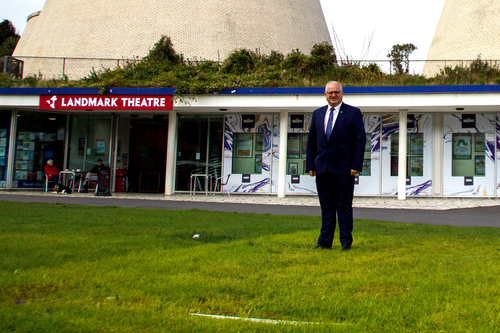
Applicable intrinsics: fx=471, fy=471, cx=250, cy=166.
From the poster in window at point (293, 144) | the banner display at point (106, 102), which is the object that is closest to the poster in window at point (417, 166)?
the poster in window at point (293, 144)

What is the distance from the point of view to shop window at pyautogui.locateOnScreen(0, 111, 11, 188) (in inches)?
729

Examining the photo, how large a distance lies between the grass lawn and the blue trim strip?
10177 mm

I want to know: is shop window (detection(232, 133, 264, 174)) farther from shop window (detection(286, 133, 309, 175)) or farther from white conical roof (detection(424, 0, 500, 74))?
white conical roof (detection(424, 0, 500, 74))

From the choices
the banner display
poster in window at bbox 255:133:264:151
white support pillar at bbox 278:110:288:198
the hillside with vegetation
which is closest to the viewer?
the banner display

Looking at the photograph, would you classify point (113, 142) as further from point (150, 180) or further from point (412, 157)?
point (412, 157)

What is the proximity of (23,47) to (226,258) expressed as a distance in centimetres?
3319

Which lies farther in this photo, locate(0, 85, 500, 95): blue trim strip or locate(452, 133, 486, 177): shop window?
locate(452, 133, 486, 177): shop window

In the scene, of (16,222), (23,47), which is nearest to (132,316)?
(16,222)

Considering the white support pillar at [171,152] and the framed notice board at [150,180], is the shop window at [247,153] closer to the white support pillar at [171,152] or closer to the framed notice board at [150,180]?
the white support pillar at [171,152]

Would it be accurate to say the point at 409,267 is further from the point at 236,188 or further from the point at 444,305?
the point at 236,188

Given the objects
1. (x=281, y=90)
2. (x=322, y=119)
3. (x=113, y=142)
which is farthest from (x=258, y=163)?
(x=322, y=119)

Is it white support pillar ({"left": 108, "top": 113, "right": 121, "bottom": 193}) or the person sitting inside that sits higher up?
white support pillar ({"left": 108, "top": 113, "right": 121, "bottom": 193})

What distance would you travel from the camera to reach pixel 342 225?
5.06 metres

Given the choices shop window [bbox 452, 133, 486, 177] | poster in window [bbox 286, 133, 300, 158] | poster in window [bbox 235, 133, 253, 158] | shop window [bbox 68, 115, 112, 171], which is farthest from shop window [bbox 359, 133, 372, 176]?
shop window [bbox 68, 115, 112, 171]
